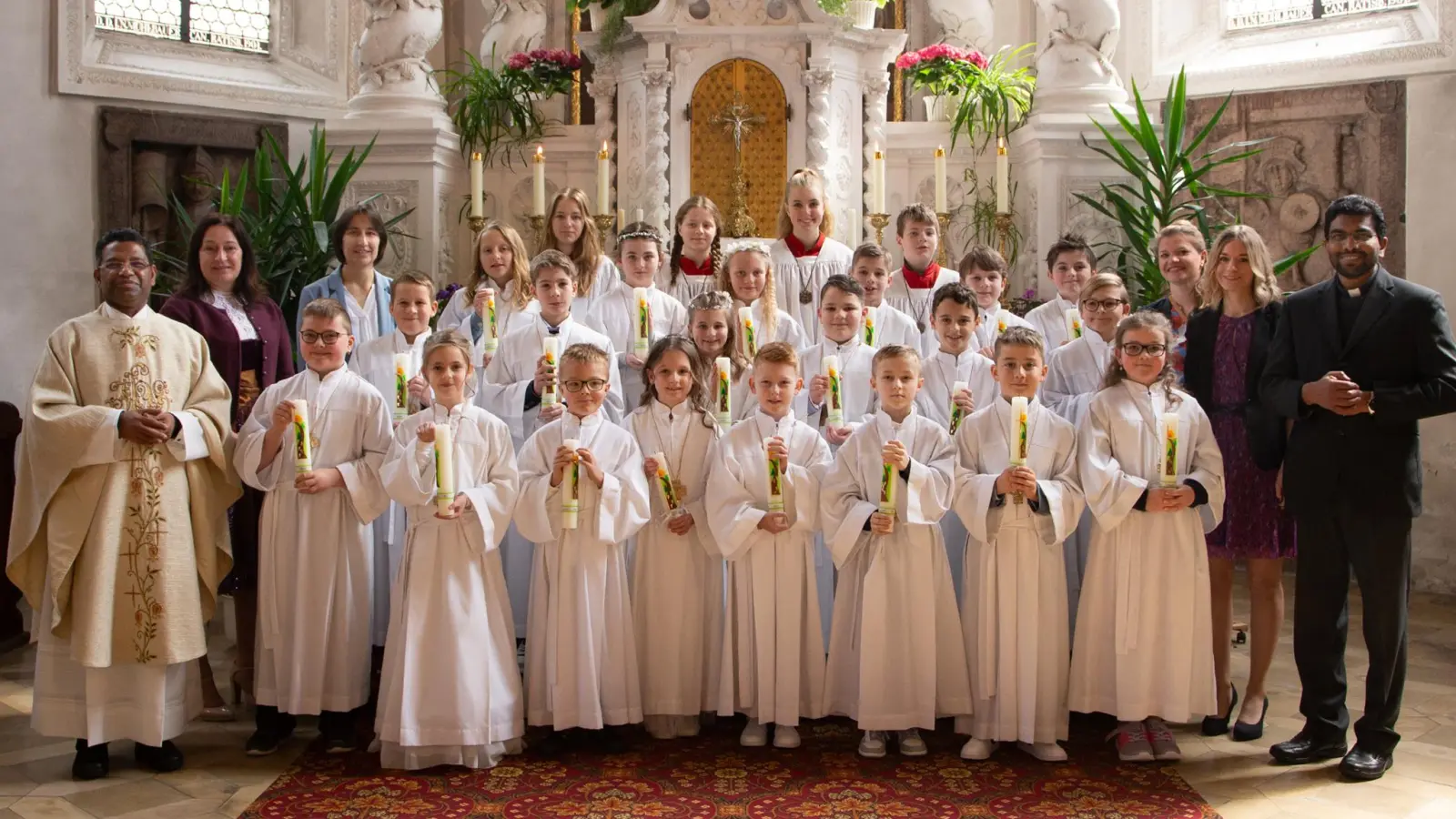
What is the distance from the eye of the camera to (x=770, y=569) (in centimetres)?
509

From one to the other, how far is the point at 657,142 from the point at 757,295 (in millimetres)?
2770

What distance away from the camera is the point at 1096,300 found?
18.6 ft

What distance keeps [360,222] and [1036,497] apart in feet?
10.4

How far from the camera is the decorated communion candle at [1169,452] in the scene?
180 inches

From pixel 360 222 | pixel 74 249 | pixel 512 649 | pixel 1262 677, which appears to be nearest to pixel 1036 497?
pixel 1262 677

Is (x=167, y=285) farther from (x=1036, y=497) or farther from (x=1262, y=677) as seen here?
(x=1262, y=677)

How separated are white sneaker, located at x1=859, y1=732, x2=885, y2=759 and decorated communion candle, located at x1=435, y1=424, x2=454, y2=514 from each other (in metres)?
1.70

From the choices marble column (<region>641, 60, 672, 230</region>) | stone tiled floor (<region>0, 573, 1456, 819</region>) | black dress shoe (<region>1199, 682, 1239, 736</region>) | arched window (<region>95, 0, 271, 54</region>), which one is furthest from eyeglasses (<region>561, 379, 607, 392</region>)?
arched window (<region>95, 0, 271, 54</region>)

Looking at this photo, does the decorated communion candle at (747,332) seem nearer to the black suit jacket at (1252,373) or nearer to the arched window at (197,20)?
the black suit jacket at (1252,373)

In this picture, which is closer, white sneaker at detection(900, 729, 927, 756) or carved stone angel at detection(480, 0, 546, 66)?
white sneaker at detection(900, 729, 927, 756)

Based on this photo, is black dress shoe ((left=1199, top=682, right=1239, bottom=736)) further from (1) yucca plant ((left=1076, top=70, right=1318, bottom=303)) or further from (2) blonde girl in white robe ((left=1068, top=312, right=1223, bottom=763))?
(1) yucca plant ((left=1076, top=70, right=1318, bottom=303))

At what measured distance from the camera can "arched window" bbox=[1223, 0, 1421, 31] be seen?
8.72 metres

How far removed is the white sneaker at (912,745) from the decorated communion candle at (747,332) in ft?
5.10

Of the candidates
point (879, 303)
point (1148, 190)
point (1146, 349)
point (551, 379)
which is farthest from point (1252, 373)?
point (1148, 190)
